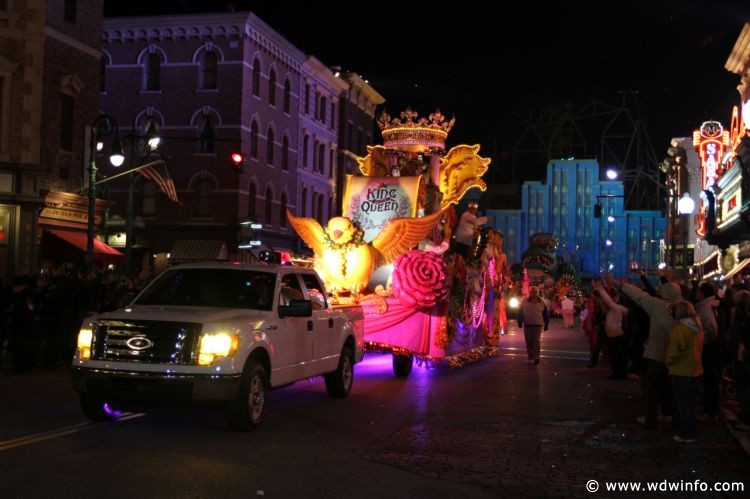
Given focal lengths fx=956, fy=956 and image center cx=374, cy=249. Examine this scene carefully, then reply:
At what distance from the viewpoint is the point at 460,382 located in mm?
16281

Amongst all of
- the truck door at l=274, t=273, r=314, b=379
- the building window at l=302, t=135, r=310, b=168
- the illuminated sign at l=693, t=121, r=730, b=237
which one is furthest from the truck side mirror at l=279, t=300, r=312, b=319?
the building window at l=302, t=135, r=310, b=168

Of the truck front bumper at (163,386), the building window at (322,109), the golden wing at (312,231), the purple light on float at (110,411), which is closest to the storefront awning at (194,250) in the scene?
the building window at (322,109)

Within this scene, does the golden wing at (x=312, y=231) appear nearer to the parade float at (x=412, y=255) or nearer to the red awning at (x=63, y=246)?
the parade float at (x=412, y=255)

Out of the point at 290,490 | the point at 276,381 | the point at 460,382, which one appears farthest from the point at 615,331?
the point at 290,490

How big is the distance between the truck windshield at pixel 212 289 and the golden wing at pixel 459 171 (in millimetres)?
9549

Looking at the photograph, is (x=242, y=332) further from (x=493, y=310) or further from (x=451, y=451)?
(x=493, y=310)

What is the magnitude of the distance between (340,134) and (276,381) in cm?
5004

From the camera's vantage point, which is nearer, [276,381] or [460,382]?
[276,381]

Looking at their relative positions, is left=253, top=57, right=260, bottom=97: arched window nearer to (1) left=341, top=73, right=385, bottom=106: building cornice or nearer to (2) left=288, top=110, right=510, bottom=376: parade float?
(1) left=341, top=73, right=385, bottom=106: building cornice

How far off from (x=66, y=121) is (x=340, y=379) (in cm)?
1988

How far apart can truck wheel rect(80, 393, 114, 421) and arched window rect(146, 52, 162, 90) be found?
38.5 meters

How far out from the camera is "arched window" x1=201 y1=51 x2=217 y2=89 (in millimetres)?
46156

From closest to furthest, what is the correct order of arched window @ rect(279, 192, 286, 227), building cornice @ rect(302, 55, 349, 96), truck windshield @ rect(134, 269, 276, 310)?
truck windshield @ rect(134, 269, 276, 310), arched window @ rect(279, 192, 286, 227), building cornice @ rect(302, 55, 349, 96)

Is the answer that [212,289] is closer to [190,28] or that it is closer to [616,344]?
[616,344]
